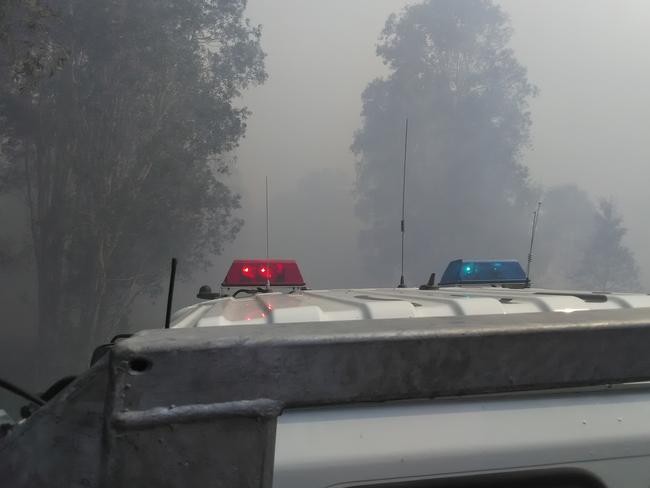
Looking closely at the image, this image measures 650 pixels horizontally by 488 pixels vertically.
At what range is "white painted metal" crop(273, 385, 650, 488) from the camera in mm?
837

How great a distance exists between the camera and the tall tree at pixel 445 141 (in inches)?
954

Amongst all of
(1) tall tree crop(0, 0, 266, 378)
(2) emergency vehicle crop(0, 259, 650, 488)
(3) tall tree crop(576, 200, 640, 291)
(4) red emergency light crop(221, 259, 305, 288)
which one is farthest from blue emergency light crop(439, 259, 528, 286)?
(3) tall tree crop(576, 200, 640, 291)

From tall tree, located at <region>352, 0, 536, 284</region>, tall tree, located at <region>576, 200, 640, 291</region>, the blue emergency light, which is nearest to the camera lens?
the blue emergency light

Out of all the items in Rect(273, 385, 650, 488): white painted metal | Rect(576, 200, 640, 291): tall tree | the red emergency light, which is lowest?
Rect(576, 200, 640, 291): tall tree

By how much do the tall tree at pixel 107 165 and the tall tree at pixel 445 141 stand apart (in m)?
8.83

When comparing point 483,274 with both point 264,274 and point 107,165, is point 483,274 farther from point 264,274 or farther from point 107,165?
point 107,165

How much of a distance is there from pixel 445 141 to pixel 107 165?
14.7 metres

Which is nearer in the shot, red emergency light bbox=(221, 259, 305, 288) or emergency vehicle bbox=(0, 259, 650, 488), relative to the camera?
emergency vehicle bbox=(0, 259, 650, 488)

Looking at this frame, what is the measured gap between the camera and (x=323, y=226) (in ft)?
77.2

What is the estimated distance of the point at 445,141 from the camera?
25.6 meters

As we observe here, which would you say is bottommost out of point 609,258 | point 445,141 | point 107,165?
point 609,258

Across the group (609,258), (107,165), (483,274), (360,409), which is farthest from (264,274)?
(609,258)

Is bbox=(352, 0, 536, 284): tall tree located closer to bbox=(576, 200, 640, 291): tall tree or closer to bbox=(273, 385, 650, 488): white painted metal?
bbox=(576, 200, 640, 291): tall tree

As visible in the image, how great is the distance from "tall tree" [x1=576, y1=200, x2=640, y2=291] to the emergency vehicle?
21915mm
